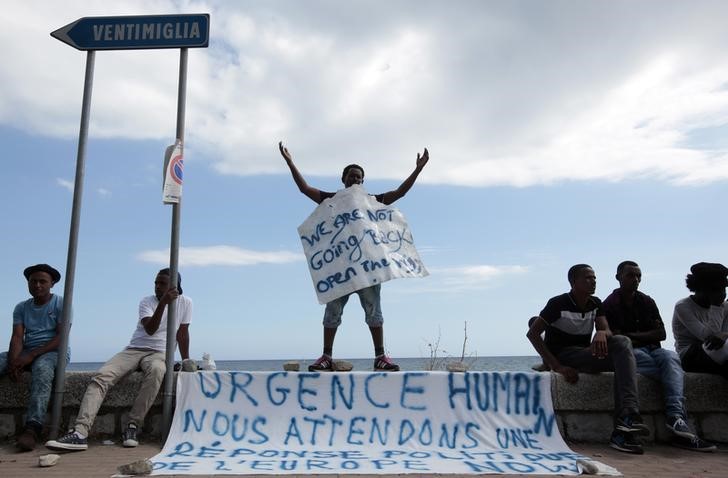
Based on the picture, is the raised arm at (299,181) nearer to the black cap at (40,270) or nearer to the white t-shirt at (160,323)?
the white t-shirt at (160,323)

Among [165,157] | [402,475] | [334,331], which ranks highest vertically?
[165,157]

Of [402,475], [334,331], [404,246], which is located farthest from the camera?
[404,246]

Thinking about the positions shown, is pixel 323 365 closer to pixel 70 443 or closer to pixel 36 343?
pixel 70 443

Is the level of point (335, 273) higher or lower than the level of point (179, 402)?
higher

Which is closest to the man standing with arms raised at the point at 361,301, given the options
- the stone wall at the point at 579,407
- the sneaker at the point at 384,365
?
the sneaker at the point at 384,365

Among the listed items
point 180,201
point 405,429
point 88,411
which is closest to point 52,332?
point 88,411

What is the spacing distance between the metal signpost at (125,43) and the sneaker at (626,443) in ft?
13.1

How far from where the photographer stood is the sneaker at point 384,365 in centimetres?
567

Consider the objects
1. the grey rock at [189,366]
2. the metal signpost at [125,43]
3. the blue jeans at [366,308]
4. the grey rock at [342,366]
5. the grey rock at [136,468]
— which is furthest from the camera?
the blue jeans at [366,308]

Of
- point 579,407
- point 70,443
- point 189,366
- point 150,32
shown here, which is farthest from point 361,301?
point 150,32

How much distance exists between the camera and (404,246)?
6316 millimetres

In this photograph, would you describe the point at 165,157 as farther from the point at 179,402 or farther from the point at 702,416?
the point at 702,416

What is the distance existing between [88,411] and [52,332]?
3.19ft

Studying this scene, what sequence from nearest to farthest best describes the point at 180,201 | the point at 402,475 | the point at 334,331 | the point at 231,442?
the point at 402,475 → the point at 231,442 → the point at 180,201 → the point at 334,331
